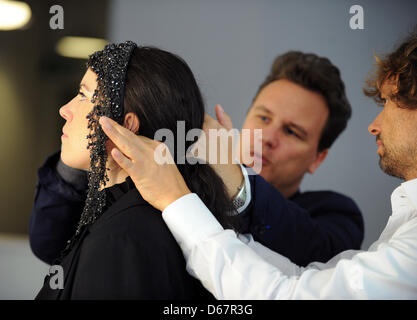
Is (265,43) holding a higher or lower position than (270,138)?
higher

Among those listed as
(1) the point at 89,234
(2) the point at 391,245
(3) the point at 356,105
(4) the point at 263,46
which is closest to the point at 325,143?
(3) the point at 356,105

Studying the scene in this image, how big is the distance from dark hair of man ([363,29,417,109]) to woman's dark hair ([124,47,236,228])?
0.57 metres

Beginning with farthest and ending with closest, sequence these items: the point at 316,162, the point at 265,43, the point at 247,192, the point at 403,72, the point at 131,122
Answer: the point at 265,43
the point at 316,162
the point at 247,192
the point at 403,72
the point at 131,122

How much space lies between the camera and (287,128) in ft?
7.41

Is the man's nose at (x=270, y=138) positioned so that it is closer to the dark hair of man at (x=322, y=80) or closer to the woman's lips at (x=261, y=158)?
the woman's lips at (x=261, y=158)

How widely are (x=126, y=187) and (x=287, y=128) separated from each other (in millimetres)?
1140

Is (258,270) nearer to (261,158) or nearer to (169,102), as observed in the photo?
(169,102)

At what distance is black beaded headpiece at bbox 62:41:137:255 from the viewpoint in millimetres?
1258

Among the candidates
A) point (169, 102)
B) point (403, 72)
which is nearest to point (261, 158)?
point (403, 72)

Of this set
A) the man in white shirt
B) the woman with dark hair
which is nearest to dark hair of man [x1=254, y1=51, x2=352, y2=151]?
the man in white shirt

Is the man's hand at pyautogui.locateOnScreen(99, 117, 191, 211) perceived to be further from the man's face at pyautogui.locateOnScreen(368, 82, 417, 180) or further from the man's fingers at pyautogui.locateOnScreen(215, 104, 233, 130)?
the man's face at pyautogui.locateOnScreen(368, 82, 417, 180)

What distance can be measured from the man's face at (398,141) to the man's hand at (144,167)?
1.96 feet

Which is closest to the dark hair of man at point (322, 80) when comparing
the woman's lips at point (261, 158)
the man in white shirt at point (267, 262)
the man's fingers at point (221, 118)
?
the woman's lips at point (261, 158)

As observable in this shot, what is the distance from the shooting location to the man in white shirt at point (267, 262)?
3.51 feet
